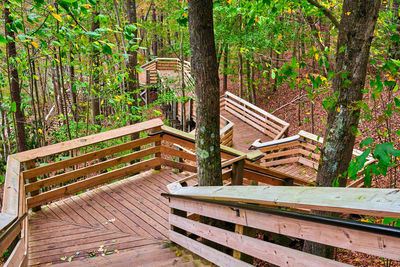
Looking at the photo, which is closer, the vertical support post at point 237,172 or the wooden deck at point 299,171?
the vertical support post at point 237,172

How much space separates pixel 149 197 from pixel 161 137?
3.86ft

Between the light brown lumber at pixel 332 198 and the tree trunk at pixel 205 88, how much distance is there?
3.86 ft

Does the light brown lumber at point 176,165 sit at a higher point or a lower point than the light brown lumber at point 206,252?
lower

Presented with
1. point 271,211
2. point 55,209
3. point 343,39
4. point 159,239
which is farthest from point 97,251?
point 343,39

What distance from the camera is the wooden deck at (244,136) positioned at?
1316cm

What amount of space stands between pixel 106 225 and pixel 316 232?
11.3 ft

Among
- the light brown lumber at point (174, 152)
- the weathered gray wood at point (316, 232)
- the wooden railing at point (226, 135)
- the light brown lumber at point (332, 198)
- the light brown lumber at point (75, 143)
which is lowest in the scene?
the wooden railing at point (226, 135)

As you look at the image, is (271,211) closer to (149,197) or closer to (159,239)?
(159,239)

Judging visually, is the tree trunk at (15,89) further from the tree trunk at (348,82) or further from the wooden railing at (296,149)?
the wooden railing at (296,149)

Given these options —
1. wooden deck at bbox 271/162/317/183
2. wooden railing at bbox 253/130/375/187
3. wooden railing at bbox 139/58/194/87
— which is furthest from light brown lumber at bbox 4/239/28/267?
wooden railing at bbox 139/58/194/87

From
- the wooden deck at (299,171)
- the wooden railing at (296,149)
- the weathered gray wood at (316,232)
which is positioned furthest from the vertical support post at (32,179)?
the wooden deck at (299,171)

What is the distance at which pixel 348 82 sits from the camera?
313cm

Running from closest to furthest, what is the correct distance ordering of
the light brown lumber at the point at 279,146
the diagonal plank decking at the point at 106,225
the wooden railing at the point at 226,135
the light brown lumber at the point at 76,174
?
the diagonal plank decking at the point at 106,225 < the light brown lumber at the point at 76,174 < the light brown lumber at the point at 279,146 < the wooden railing at the point at 226,135

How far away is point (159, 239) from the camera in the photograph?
13.5 ft
